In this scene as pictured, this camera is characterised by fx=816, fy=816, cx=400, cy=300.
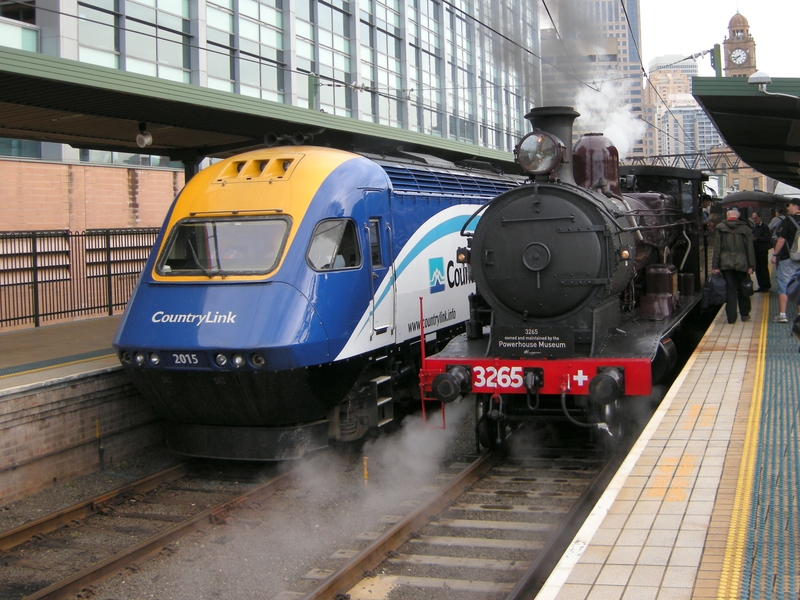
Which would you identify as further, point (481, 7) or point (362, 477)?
point (481, 7)

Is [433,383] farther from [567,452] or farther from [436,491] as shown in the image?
[567,452]

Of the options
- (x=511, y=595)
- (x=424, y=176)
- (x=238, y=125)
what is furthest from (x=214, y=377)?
(x=238, y=125)

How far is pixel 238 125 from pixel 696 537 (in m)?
9.02

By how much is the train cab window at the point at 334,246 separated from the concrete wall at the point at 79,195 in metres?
10.4

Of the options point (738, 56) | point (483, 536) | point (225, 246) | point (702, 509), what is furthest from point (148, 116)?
point (738, 56)

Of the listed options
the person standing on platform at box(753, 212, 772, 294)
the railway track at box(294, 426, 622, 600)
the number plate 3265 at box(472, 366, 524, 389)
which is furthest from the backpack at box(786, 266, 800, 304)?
the person standing on platform at box(753, 212, 772, 294)

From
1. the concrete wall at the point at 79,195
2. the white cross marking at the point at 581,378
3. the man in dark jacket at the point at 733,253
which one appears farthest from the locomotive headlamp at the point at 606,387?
the concrete wall at the point at 79,195

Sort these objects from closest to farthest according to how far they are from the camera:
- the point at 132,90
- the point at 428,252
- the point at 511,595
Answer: the point at 511,595
the point at 132,90
the point at 428,252

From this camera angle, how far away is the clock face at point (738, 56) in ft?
246

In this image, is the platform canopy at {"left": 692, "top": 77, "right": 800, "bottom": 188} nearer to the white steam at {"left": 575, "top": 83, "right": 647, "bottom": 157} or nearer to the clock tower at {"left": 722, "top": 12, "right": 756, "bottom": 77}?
the white steam at {"left": 575, "top": 83, "right": 647, "bottom": 157}

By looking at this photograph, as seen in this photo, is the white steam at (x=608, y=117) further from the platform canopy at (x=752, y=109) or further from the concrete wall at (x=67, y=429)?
the concrete wall at (x=67, y=429)

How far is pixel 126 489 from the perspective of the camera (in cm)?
770

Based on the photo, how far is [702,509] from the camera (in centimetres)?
476

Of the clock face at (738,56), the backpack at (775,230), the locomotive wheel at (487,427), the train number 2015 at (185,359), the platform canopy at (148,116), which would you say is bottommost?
the locomotive wheel at (487,427)
